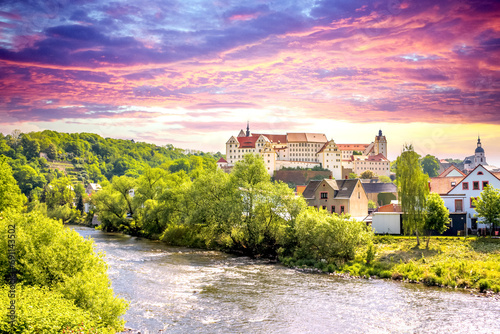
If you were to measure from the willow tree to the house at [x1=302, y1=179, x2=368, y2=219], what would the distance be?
14.2 metres

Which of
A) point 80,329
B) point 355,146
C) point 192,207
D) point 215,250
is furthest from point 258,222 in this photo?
point 355,146

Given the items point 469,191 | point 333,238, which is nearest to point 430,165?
point 469,191

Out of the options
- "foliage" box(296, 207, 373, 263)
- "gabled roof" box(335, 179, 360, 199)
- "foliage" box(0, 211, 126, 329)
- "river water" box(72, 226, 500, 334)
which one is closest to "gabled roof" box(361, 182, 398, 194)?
"gabled roof" box(335, 179, 360, 199)

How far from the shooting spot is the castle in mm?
151500

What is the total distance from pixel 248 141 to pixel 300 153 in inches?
783

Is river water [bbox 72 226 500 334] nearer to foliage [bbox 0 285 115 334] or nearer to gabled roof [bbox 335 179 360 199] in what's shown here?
foliage [bbox 0 285 115 334]

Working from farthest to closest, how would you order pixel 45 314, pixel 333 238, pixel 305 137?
pixel 305 137 → pixel 333 238 → pixel 45 314

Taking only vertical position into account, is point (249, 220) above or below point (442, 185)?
below

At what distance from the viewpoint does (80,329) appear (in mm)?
14367

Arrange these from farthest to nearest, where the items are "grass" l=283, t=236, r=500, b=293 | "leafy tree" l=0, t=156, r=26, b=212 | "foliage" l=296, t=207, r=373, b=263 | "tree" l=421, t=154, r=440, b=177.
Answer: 1. "tree" l=421, t=154, r=440, b=177
2. "leafy tree" l=0, t=156, r=26, b=212
3. "foliage" l=296, t=207, r=373, b=263
4. "grass" l=283, t=236, r=500, b=293

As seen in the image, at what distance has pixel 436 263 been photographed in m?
29.6

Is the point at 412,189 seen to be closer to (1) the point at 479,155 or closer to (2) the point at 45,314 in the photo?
(2) the point at 45,314

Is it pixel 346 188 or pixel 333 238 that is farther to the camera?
pixel 346 188

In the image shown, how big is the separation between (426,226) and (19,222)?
2911 cm
